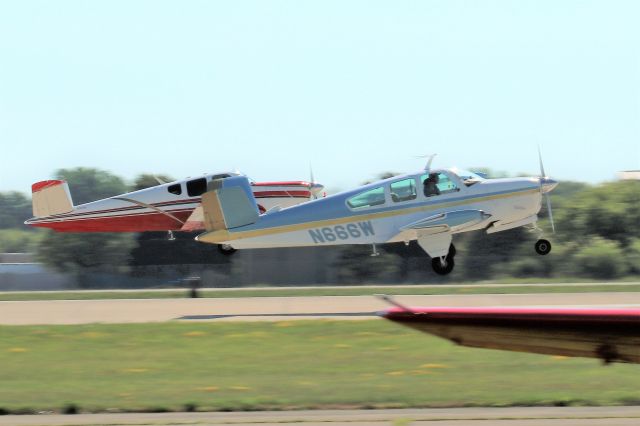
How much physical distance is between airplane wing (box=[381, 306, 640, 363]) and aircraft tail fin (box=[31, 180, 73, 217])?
1093 inches

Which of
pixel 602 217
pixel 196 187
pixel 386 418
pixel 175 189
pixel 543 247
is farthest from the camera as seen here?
pixel 602 217

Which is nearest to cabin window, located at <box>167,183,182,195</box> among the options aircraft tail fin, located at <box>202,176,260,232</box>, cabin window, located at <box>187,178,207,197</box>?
cabin window, located at <box>187,178,207,197</box>

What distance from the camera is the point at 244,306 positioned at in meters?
25.0

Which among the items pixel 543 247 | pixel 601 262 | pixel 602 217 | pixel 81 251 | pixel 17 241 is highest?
pixel 543 247

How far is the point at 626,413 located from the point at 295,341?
25.6 feet

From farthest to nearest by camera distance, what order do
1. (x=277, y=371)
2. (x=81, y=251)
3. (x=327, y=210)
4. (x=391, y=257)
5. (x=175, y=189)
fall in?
(x=81, y=251) < (x=391, y=257) < (x=175, y=189) < (x=327, y=210) < (x=277, y=371)

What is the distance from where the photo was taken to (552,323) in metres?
6.46

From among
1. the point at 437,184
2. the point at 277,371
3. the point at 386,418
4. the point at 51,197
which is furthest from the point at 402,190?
the point at 386,418

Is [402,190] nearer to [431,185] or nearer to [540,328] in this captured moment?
[431,185]

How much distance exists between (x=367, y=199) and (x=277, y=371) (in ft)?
39.1

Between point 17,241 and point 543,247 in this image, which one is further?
point 17,241

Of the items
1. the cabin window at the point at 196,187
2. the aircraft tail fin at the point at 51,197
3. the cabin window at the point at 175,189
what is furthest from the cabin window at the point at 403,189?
the aircraft tail fin at the point at 51,197

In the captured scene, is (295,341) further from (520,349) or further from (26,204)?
(26,204)

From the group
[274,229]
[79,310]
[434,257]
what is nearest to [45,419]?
[79,310]
